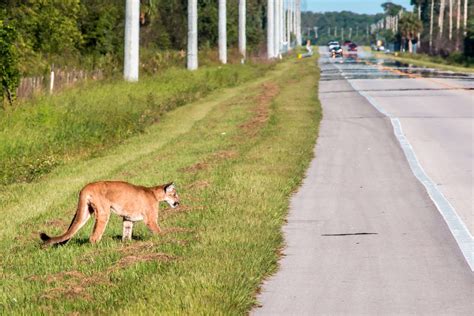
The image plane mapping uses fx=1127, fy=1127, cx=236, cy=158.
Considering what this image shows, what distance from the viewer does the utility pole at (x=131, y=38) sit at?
3906 cm

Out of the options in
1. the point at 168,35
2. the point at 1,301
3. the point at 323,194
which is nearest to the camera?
the point at 1,301

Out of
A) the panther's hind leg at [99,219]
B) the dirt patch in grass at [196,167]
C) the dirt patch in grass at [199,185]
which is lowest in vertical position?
the dirt patch in grass at [196,167]

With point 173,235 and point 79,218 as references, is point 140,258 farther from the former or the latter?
point 173,235

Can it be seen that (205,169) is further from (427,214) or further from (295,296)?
(295,296)

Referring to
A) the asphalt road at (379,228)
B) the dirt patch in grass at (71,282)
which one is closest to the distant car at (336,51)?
the asphalt road at (379,228)

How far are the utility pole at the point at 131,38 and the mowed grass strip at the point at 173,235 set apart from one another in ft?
51.6

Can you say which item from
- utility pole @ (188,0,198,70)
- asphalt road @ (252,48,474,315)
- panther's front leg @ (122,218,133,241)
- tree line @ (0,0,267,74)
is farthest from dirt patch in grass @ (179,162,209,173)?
utility pole @ (188,0,198,70)

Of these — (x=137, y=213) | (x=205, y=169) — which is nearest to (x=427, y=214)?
(x=137, y=213)

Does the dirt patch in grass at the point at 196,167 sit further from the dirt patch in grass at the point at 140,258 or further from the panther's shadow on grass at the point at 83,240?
the dirt patch in grass at the point at 140,258

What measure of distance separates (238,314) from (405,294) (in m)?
1.55

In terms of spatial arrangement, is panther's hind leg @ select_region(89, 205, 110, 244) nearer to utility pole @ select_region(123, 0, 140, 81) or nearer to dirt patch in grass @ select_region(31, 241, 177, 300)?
dirt patch in grass @ select_region(31, 241, 177, 300)

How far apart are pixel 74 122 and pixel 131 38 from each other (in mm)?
15260

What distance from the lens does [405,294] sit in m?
8.77

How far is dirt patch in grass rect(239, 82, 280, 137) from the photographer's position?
25031 mm
